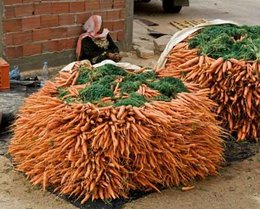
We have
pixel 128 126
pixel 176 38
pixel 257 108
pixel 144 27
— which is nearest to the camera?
pixel 128 126

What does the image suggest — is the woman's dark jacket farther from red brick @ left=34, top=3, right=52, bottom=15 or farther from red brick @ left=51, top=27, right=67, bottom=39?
red brick @ left=34, top=3, right=52, bottom=15

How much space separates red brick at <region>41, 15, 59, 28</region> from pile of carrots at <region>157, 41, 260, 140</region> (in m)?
2.29

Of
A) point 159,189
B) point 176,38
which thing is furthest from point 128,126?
point 176,38

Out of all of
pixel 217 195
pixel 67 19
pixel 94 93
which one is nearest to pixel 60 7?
pixel 67 19

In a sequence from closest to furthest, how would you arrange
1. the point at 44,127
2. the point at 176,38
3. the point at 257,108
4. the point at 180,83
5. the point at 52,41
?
the point at 44,127 → the point at 180,83 → the point at 257,108 → the point at 176,38 → the point at 52,41

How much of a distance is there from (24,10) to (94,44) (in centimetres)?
98

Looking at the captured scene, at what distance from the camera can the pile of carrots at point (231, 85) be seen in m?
4.55

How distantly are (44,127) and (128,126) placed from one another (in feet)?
1.99

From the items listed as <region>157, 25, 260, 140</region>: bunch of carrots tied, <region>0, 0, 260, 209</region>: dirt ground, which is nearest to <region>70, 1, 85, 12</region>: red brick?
<region>157, 25, 260, 140</region>: bunch of carrots tied

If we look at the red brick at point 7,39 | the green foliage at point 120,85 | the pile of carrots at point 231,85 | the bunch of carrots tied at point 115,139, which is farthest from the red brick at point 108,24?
the bunch of carrots tied at point 115,139

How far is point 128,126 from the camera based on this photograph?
364 centimetres

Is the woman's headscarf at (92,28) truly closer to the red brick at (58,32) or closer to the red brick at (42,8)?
the red brick at (58,32)

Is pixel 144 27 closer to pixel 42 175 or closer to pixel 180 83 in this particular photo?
pixel 180 83

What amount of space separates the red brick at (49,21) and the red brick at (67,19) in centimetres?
6
